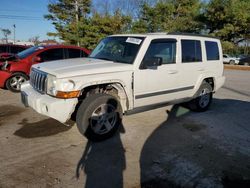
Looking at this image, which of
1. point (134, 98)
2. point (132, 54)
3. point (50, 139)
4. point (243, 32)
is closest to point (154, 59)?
point (132, 54)

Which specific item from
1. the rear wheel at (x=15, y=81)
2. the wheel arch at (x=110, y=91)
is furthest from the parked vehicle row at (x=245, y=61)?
the wheel arch at (x=110, y=91)

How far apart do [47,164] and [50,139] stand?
1.00 metres

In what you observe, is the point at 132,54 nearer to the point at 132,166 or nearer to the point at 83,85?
the point at 83,85

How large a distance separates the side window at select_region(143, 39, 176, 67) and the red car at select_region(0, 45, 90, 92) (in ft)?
15.8

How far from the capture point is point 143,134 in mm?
5207

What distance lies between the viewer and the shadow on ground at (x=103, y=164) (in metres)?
3.46

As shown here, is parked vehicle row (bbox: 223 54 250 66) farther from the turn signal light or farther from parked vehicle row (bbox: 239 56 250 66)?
the turn signal light

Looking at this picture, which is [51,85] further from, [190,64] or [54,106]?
[190,64]

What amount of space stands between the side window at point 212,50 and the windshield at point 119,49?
2.32 meters

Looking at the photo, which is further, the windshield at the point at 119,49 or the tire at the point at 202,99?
the tire at the point at 202,99

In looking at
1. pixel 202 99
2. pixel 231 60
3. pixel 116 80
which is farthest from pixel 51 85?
pixel 231 60

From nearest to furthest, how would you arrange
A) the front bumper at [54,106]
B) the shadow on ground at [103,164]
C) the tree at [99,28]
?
the shadow on ground at [103,164] < the front bumper at [54,106] < the tree at [99,28]

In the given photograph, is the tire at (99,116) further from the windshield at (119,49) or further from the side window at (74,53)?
the side window at (74,53)

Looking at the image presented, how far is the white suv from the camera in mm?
4375
